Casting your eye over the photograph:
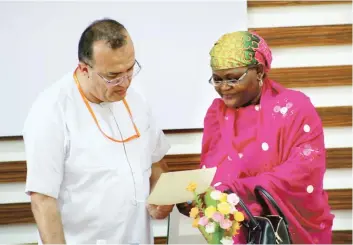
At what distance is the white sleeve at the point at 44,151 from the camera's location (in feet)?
6.04

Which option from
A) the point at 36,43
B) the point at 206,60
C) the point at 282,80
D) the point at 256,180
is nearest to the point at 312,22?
the point at 282,80

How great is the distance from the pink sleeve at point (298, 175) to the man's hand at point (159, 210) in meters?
0.21

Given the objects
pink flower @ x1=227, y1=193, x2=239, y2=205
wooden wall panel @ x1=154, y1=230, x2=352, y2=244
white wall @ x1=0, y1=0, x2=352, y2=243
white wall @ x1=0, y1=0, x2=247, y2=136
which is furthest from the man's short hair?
wooden wall panel @ x1=154, y1=230, x2=352, y2=244

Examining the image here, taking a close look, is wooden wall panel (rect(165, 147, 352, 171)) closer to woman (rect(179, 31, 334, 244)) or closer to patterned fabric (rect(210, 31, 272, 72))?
woman (rect(179, 31, 334, 244))

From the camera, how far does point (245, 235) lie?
75.6 inches

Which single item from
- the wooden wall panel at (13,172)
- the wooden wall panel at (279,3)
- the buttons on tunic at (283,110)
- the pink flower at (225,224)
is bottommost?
the wooden wall panel at (13,172)

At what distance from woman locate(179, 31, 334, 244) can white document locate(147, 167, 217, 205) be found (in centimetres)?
25

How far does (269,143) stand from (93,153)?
61 cm

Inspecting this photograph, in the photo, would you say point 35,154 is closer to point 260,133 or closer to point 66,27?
point 260,133

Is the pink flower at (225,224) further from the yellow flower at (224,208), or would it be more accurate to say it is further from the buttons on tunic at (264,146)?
the buttons on tunic at (264,146)

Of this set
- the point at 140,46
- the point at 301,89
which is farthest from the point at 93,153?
the point at 301,89

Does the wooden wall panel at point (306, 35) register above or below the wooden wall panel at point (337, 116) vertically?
above

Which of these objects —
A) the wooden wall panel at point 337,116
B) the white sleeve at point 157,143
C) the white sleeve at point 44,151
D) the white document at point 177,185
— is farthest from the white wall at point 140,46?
the white document at point 177,185

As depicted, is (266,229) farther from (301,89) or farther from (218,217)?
(301,89)
